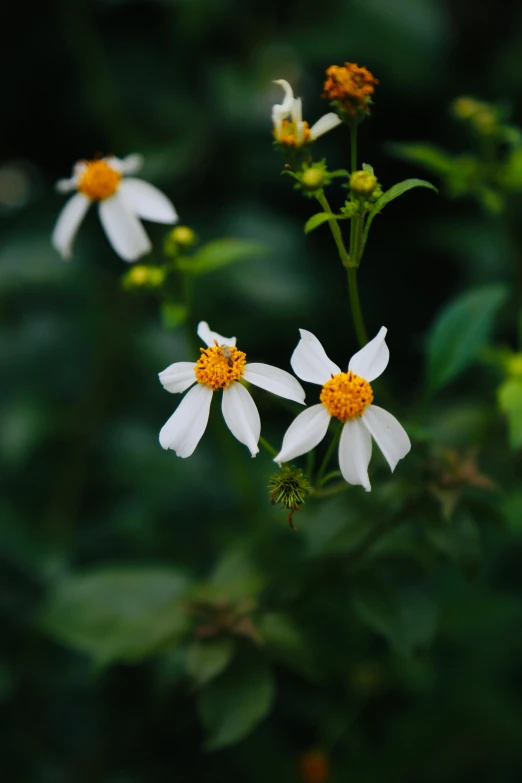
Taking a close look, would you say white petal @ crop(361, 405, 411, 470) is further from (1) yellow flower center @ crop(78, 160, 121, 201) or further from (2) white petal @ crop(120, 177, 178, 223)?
(1) yellow flower center @ crop(78, 160, 121, 201)

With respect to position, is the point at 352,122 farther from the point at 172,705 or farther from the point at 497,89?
the point at 497,89

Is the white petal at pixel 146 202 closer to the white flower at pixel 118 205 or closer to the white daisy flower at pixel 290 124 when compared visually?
the white flower at pixel 118 205

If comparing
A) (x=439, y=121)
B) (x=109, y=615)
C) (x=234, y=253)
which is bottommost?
(x=109, y=615)

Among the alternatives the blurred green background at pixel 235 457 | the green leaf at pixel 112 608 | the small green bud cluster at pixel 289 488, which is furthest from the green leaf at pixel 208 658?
the small green bud cluster at pixel 289 488

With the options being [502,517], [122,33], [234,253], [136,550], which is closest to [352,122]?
[234,253]

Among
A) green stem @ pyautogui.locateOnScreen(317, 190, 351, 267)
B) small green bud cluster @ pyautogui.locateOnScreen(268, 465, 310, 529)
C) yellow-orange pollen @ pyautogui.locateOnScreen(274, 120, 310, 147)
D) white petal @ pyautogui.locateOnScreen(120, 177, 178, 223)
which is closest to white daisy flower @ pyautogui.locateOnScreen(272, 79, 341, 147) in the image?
yellow-orange pollen @ pyautogui.locateOnScreen(274, 120, 310, 147)

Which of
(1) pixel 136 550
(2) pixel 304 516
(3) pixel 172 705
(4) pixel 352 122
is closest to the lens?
(4) pixel 352 122

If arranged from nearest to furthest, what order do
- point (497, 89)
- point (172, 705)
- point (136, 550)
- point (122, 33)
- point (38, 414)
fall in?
point (172, 705), point (136, 550), point (38, 414), point (497, 89), point (122, 33)

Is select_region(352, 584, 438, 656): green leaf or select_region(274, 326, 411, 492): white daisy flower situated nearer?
select_region(274, 326, 411, 492): white daisy flower
